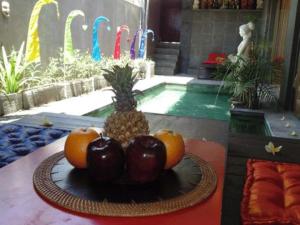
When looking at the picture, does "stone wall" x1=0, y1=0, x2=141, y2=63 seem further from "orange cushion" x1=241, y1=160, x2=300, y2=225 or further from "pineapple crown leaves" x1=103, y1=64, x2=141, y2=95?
"orange cushion" x1=241, y1=160, x2=300, y2=225

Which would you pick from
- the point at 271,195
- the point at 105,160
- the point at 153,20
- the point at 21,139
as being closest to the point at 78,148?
the point at 105,160

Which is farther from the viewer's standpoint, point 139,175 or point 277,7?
point 277,7

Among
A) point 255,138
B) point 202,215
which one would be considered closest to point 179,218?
point 202,215

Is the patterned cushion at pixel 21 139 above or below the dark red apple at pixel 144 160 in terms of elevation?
below

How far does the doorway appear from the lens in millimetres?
12828

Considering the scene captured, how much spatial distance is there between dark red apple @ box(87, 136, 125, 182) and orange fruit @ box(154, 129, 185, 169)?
18 centimetres

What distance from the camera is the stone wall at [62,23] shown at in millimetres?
4836

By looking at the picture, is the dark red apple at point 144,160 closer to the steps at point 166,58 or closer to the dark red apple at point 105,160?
the dark red apple at point 105,160

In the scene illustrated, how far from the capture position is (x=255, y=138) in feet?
7.48

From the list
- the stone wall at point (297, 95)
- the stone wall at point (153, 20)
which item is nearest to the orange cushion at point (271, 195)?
the stone wall at point (297, 95)

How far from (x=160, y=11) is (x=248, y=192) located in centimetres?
1224

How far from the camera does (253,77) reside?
17.5 feet

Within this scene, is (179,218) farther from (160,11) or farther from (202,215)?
(160,11)

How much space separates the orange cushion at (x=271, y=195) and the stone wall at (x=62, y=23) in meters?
4.26
